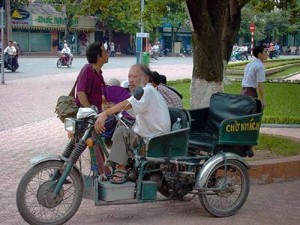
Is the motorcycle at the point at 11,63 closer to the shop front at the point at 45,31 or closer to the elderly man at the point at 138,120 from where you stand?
the elderly man at the point at 138,120

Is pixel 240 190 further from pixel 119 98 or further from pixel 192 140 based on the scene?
pixel 119 98

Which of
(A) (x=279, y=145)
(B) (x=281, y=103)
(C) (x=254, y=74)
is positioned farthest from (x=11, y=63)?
(A) (x=279, y=145)

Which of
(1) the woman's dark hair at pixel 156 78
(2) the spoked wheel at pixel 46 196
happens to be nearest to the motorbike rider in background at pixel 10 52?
(1) the woman's dark hair at pixel 156 78

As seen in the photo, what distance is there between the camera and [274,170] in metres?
7.28

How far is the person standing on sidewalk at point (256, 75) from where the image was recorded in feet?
31.3

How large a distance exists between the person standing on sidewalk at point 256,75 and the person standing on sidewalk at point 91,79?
3748mm

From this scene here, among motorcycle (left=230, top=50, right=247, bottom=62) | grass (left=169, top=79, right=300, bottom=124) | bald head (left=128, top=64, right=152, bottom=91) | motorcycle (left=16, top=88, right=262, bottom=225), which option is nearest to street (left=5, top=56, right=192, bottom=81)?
grass (left=169, top=79, right=300, bottom=124)

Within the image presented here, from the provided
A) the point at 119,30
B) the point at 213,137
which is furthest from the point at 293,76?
the point at 119,30

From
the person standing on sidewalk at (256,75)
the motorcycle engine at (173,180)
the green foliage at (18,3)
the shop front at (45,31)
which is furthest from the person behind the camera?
the shop front at (45,31)

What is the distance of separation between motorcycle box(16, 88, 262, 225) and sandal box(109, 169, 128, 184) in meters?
0.03

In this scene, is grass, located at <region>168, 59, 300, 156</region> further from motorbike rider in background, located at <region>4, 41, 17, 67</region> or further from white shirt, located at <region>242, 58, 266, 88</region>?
motorbike rider in background, located at <region>4, 41, 17, 67</region>

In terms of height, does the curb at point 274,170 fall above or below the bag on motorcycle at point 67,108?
below

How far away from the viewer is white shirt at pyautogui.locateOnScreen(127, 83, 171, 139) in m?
5.41

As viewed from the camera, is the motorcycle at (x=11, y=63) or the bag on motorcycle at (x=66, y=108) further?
the motorcycle at (x=11, y=63)
